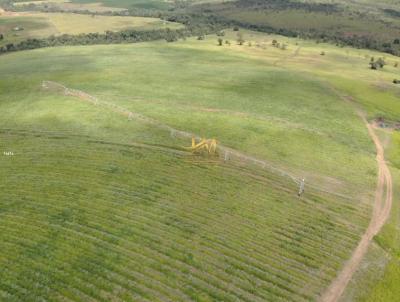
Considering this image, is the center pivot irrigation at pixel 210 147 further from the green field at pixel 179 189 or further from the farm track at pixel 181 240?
the farm track at pixel 181 240

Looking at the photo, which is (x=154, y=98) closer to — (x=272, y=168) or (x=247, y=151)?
(x=247, y=151)

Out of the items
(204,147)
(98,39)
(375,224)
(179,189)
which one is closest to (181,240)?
(179,189)

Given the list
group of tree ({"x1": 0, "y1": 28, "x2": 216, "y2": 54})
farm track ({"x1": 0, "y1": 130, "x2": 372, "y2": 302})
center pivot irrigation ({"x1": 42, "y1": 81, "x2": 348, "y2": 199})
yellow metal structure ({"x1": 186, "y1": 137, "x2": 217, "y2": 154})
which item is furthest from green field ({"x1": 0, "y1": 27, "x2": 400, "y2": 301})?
group of tree ({"x1": 0, "y1": 28, "x2": 216, "y2": 54})

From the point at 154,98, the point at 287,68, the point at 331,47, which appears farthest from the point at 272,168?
the point at 331,47

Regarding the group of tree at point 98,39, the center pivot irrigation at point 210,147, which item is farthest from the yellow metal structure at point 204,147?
the group of tree at point 98,39

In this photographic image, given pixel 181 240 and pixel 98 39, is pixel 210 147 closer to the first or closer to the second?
pixel 181 240

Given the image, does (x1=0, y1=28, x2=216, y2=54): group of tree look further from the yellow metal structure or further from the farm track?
the yellow metal structure
